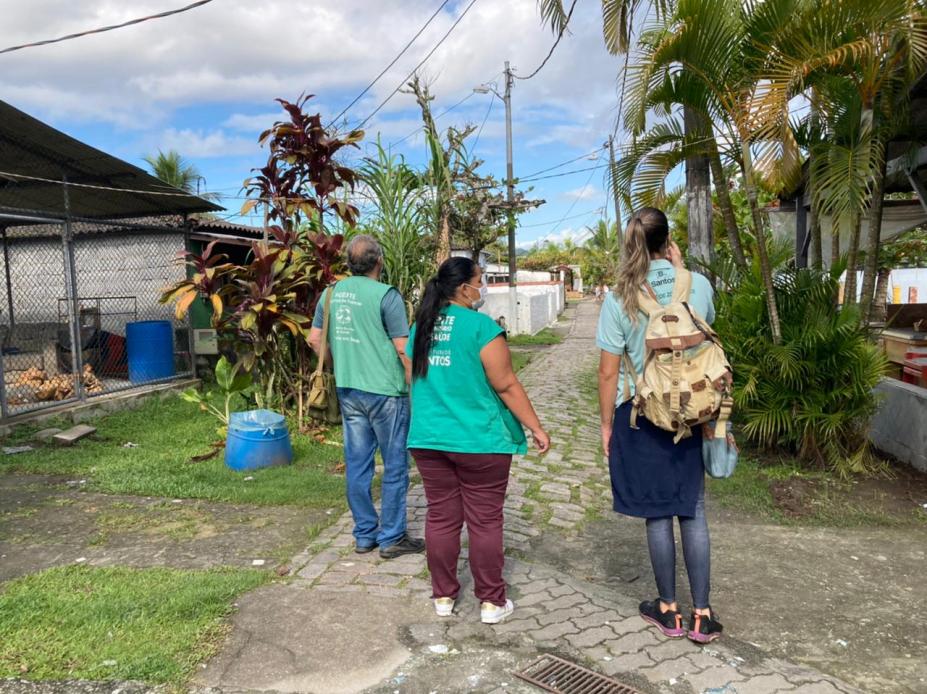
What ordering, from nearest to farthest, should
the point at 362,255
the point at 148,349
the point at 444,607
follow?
1. the point at 444,607
2. the point at 362,255
3. the point at 148,349

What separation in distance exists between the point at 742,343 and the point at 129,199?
26.4ft

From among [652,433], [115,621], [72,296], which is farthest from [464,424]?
[72,296]

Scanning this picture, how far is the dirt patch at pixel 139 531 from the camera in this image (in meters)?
4.29

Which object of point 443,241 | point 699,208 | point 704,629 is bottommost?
point 704,629

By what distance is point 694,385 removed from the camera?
2924 millimetres

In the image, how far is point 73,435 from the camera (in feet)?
23.6

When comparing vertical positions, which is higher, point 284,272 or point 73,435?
point 284,272

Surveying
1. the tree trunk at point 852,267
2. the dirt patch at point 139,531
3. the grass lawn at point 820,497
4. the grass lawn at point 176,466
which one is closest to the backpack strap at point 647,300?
the dirt patch at point 139,531

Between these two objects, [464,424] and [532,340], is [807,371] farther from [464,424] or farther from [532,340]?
[532,340]

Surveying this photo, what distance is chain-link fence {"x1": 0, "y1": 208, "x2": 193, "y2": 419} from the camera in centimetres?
916

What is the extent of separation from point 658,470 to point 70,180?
847 centimetres

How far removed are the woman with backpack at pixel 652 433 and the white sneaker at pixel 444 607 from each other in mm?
935

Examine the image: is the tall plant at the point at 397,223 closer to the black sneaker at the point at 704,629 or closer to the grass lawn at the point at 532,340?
the black sneaker at the point at 704,629

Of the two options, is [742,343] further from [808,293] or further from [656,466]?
[656,466]
